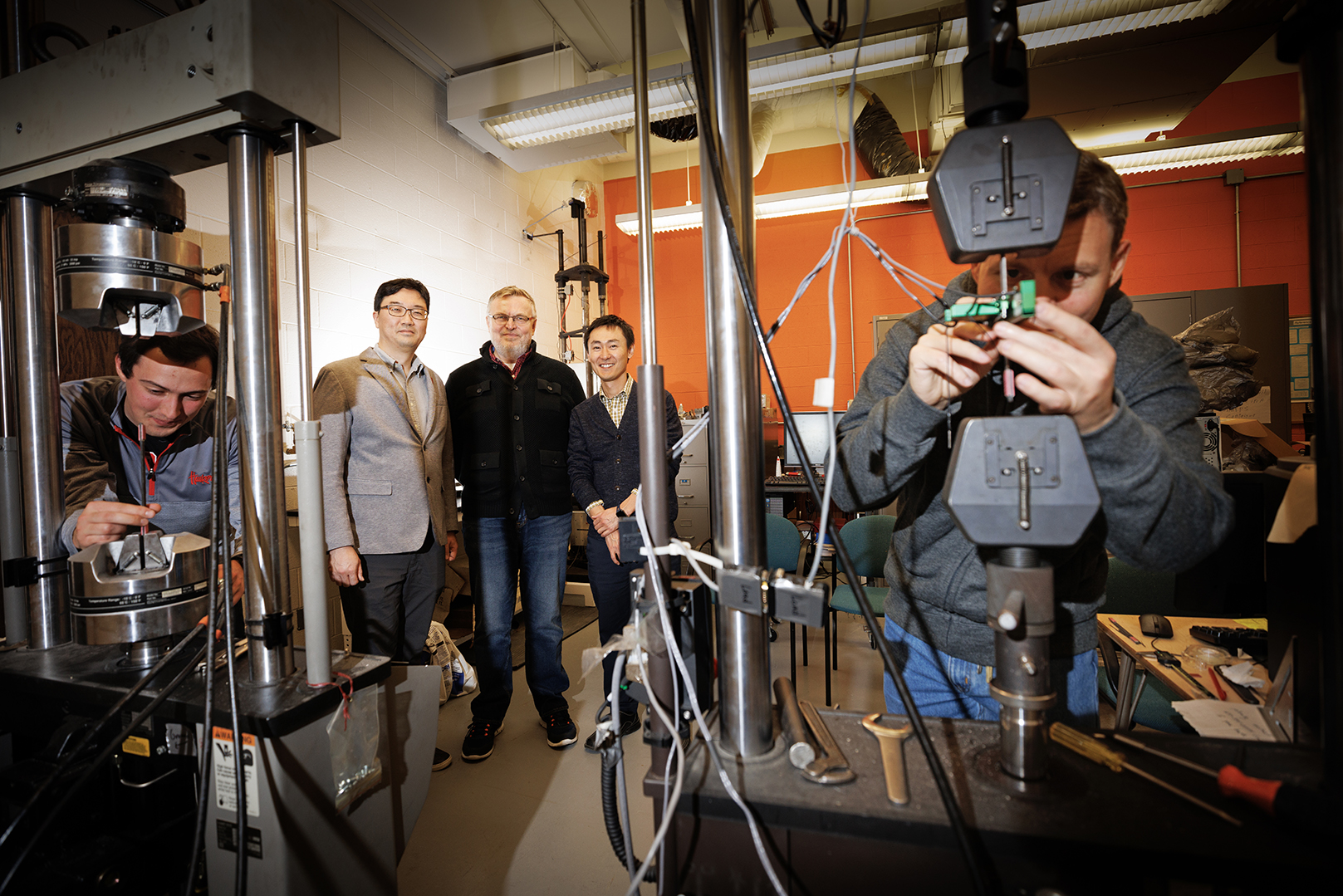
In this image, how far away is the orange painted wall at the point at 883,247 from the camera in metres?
4.11

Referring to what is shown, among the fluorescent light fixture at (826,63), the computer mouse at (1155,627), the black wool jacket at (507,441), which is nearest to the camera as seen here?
the computer mouse at (1155,627)

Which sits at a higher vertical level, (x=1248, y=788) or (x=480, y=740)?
(x=1248, y=788)

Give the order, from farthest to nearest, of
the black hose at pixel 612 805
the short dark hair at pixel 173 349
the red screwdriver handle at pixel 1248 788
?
the short dark hair at pixel 173 349, the black hose at pixel 612 805, the red screwdriver handle at pixel 1248 788

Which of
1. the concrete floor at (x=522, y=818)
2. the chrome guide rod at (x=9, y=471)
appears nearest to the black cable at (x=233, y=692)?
the chrome guide rod at (x=9, y=471)

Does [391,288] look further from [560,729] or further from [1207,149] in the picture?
[1207,149]

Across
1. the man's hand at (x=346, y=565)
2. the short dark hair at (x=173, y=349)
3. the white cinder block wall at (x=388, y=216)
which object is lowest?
the man's hand at (x=346, y=565)

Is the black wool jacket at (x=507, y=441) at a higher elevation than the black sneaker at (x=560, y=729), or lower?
higher

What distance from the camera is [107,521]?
1046mm

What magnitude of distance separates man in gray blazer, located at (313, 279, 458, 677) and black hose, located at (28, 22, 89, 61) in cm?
90

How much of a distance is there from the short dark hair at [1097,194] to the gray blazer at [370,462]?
1.85 m

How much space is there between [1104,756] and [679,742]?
1.41 ft

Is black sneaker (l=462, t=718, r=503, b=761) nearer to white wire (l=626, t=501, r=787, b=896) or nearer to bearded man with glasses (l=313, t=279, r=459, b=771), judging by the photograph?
bearded man with glasses (l=313, t=279, r=459, b=771)

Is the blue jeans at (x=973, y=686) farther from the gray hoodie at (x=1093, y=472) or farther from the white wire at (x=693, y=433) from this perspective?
the white wire at (x=693, y=433)

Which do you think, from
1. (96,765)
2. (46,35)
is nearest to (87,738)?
(96,765)
